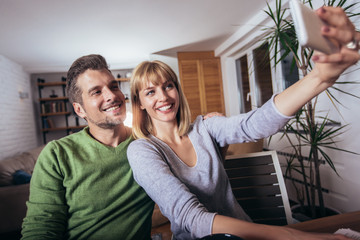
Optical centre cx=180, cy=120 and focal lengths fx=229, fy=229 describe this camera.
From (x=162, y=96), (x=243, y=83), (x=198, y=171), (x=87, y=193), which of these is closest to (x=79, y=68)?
(x=162, y=96)

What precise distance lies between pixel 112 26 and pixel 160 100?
3105 mm

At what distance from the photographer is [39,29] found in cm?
354

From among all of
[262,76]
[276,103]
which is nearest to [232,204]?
[276,103]

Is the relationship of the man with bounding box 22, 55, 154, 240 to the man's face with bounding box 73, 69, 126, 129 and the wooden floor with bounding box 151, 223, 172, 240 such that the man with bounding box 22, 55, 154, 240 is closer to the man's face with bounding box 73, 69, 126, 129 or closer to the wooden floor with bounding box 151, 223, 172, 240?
Answer: the man's face with bounding box 73, 69, 126, 129

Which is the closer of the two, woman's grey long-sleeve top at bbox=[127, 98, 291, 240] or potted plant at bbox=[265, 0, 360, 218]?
woman's grey long-sleeve top at bbox=[127, 98, 291, 240]

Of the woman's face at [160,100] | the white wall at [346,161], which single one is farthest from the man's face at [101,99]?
the white wall at [346,161]

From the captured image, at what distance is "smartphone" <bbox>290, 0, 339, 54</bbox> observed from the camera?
0.43 m

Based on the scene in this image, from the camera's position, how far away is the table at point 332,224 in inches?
29.5

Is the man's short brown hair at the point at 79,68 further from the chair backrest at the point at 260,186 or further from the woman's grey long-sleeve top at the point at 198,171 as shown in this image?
the chair backrest at the point at 260,186

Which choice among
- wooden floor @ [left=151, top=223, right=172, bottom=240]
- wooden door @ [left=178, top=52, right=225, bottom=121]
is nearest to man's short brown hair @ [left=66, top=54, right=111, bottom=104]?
wooden floor @ [left=151, top=223, right=172, bottom=240]

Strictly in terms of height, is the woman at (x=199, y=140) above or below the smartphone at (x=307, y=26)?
below

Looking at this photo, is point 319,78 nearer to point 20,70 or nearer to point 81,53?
point 81,53

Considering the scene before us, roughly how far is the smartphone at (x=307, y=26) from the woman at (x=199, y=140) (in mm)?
25

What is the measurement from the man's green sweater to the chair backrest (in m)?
0.59
